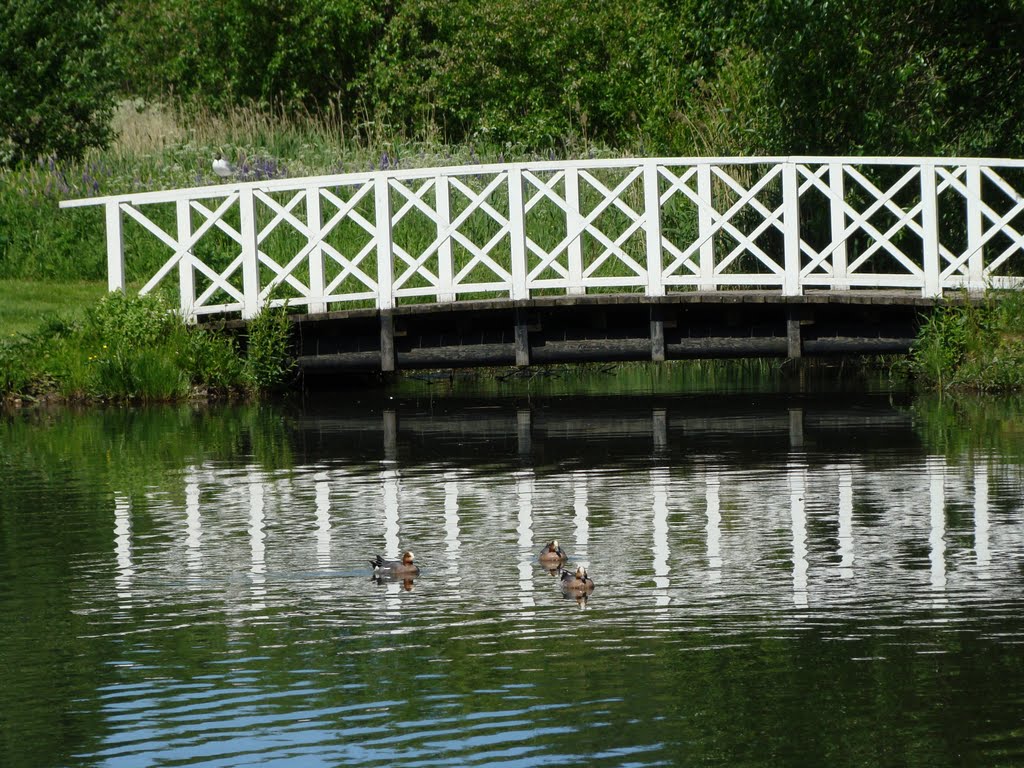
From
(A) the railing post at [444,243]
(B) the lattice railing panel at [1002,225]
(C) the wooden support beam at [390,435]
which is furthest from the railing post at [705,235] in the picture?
(C) the wooden support beam at [390,435]

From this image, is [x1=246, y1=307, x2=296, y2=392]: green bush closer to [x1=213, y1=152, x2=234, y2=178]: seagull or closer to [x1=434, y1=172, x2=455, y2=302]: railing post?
[x1=434, y1=172, x2=455, y2=302]: railing post

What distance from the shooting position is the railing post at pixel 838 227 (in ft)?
66.4

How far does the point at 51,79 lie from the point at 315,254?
10.0m

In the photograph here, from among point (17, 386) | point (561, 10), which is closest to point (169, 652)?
point (17, 386)

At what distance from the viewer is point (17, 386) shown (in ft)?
67.1

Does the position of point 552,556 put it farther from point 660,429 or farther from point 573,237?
point 573,237

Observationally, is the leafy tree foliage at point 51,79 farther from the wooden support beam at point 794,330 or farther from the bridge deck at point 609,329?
the wooden support beam at point 794,330

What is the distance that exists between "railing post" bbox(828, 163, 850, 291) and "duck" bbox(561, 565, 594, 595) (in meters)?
10.9

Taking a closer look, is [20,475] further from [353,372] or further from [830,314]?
[830,314]

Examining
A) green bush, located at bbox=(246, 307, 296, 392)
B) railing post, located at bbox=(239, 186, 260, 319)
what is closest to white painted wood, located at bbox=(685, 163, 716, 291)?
green bush, located at bbox=(246, 307, 296, 392)

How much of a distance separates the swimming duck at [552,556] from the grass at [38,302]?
38.9ft

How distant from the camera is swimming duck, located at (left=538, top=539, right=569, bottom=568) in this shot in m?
10.3

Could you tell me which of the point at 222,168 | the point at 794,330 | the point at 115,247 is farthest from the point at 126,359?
the point at 794,330

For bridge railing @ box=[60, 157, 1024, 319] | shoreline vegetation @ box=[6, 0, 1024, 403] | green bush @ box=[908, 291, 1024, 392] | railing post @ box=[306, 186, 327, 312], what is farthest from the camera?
railing post @ box=[306, 186, 327, 312]
